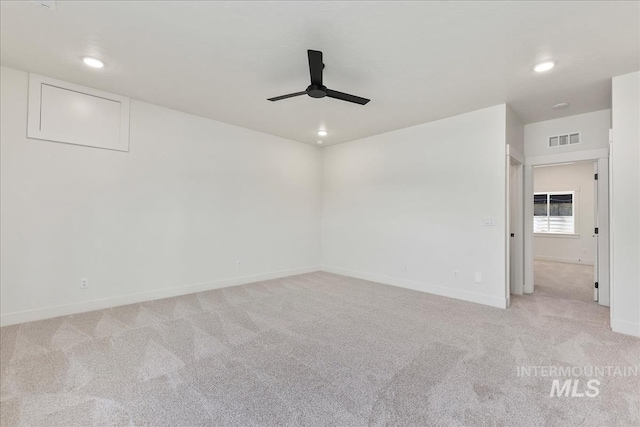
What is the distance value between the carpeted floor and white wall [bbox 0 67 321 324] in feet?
1.66

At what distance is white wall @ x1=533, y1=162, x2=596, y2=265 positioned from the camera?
7.33 m

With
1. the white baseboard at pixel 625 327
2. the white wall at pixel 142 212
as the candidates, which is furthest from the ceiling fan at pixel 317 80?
the white baseboard at pixel 625 327

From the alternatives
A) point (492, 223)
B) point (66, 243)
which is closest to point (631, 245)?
point (492, 223)

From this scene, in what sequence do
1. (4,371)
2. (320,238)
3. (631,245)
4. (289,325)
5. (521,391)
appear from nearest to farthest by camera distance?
(521,391)
(4,371)
(631,245)
(289,325)
(320,238)

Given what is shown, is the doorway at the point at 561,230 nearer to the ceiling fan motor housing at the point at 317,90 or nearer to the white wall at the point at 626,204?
the white wall at the point at 626,204

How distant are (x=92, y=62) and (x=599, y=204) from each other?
6.65 metres

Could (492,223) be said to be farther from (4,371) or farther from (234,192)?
(4,371)

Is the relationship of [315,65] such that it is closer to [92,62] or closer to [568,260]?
[92,62]

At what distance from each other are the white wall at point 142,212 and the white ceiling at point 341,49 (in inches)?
31.5

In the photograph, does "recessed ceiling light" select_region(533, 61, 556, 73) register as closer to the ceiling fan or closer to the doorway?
the ceiling fan

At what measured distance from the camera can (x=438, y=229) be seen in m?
4.75

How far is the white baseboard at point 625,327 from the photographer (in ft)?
10.1

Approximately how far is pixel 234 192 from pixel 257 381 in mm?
3537

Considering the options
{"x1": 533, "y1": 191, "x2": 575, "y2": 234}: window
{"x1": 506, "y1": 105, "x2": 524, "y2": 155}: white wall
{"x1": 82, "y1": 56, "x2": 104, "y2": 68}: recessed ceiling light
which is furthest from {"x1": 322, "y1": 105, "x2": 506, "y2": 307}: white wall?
{"x1": 533, "y1": 191, "x2": 575, "y2": 234}: window
